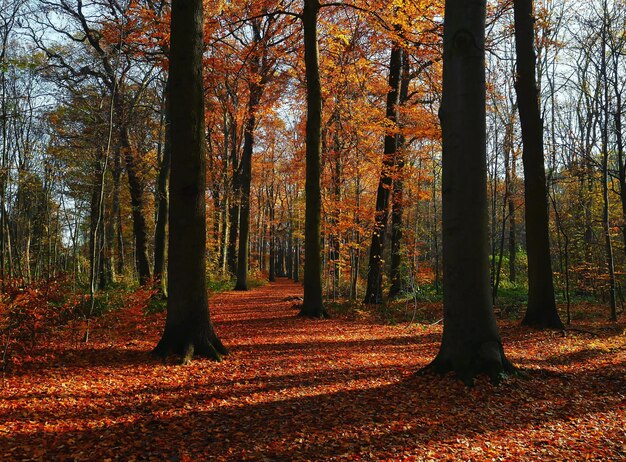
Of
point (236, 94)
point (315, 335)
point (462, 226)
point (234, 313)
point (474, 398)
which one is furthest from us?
point (236, 94)

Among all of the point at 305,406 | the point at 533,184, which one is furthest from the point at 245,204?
the point at 305,406

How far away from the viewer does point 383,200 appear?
12547 millimetres

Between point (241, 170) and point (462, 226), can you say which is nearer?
point (462, 226)

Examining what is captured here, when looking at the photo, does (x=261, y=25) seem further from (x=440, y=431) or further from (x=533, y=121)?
(x=440, y=431)

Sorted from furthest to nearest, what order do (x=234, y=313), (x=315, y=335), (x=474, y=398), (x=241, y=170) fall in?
(x=241, y=170) → (x=234, y=313) → (x=315, y=335) → (x=474, y=398)

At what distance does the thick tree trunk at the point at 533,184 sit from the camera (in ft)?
26.9

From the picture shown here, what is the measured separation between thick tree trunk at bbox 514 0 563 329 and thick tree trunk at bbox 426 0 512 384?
452 centimetres

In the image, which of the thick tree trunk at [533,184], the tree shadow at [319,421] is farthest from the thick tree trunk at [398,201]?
the tree shadow at [319,421]

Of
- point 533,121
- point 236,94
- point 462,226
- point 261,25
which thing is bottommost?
point 462,226

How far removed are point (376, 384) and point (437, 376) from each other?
2.41 feet

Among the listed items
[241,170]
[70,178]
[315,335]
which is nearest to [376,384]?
[315,335]

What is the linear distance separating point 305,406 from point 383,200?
9.31 m

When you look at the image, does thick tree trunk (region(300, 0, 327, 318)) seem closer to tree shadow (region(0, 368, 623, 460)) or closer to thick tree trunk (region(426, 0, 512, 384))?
tree shadow (region(0, 368, 623, 460))

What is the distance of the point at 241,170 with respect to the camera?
66.7ft
